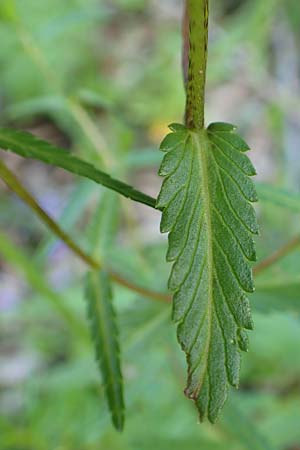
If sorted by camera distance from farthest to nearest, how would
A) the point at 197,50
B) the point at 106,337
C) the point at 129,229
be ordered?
the point at 129,229 → the point at 106,337 → the point at 197,50

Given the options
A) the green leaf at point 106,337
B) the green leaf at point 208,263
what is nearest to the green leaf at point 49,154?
the green leaf at point 208,263

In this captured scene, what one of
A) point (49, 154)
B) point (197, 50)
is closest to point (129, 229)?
point (49, 154)

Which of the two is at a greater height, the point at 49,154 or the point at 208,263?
the point at 49,154

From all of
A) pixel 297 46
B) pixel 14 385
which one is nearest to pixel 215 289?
pixel 14 385

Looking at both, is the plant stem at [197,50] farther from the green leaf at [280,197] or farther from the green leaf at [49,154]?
the green leaf at [280,197]

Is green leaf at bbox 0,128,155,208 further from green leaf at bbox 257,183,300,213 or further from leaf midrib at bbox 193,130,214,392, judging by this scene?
green leaf at bbox 257,183,300,213

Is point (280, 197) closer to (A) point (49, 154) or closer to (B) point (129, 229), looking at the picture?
(A) point (49, 154)
